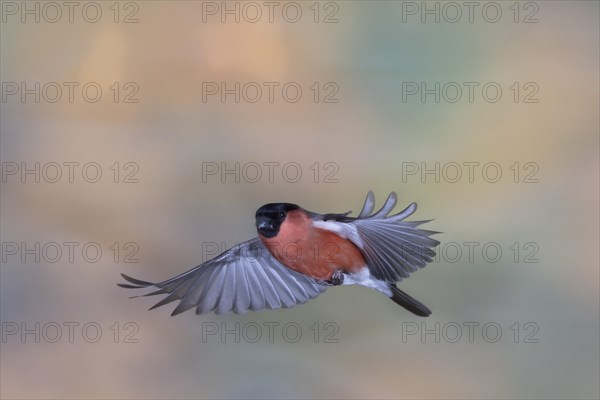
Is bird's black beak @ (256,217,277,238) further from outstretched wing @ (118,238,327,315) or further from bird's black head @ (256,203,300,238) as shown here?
outstretched wing @ (118,238,327,315)

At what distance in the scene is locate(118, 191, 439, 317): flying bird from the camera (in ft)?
3.44

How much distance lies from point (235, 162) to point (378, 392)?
2.18ft

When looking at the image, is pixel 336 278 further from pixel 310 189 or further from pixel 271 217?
pixel 310 189

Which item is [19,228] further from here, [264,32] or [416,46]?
[416,46]

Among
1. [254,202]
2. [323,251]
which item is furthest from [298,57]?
[323,251]

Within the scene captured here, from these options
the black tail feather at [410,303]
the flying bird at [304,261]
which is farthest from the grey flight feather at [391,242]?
the black tail feather at [410,303]

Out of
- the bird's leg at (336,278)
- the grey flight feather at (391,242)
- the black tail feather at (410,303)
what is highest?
the grey flight feather at (391,242)

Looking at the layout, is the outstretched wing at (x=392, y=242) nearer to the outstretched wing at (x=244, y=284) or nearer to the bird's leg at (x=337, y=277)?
the bird's leg at (x=337, y=277)

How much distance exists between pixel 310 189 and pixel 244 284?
0.46 meters

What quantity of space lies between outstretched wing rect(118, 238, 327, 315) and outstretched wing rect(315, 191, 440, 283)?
19 cm

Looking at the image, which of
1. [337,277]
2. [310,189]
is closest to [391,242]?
[337,277]

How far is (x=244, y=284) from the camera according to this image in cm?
130

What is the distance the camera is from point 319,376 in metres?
1.75

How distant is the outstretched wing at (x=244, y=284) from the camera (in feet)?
4.06
